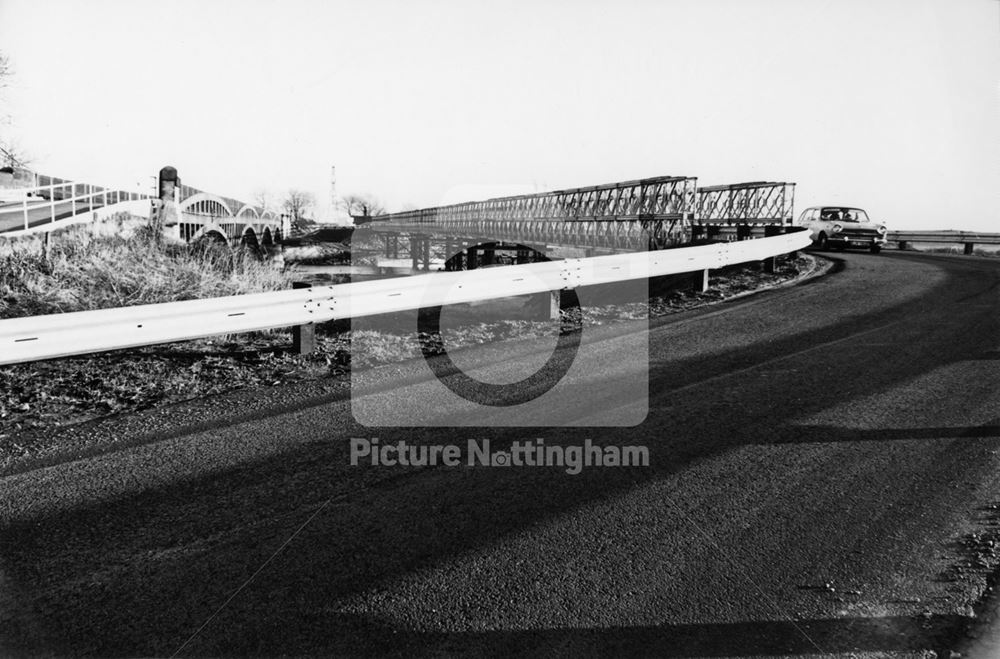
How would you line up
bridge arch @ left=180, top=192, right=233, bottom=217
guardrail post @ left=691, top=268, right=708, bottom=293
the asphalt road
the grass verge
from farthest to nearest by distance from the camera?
bridge arch @ left=180, top=192, right=233, bottom=217, guardrail post @ left=691, top=268, right=708, bottom=293, the grass verge, the asphalt road

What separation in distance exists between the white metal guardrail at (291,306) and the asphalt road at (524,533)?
1032 mm

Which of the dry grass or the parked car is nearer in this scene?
the dry grass

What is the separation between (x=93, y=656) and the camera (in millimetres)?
2467

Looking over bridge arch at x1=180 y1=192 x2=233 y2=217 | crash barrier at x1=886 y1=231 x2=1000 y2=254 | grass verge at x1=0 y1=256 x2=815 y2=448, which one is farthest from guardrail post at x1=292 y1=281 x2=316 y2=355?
crash barrier at x1=886 y1=231 x2=1000 y2=254

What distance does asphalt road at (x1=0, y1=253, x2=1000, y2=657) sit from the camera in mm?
2641

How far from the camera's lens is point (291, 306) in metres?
6.77

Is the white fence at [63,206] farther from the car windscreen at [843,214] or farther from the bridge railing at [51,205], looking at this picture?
the car windscreen at [843,214]

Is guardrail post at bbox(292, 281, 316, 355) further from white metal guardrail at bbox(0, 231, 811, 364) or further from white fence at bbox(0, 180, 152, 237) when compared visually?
white fence at bbox(0, 180, 152, 237)

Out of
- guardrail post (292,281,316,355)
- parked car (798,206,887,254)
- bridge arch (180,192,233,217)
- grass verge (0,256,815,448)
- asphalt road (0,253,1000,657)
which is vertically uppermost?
bridge arch (180,192,233,217)

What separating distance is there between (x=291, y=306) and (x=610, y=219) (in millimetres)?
11899

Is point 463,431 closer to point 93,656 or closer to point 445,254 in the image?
point 93,656

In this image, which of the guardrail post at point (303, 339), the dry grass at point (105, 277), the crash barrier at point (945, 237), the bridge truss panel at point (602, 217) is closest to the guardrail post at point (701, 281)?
the bridge truss panel at point (602, 217)

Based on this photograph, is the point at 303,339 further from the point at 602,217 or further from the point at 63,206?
the point at 63,206

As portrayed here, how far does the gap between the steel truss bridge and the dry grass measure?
28.6ft
